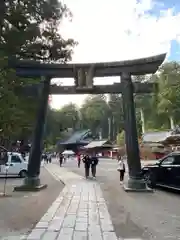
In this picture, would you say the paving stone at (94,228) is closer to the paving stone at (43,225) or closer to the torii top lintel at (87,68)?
the paving stone at (43,225)

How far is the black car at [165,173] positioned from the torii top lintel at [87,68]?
173 inches

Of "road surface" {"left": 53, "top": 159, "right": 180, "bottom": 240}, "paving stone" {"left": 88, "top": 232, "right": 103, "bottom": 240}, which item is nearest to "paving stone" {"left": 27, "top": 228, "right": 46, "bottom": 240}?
"paving stone" {"left": 88, "top": 232, "right": 103, "bottom": 240}

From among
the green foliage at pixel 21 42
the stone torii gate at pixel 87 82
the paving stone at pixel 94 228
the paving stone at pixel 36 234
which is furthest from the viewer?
the stone torii gate at pixel 87 82

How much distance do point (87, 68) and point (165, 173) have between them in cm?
626

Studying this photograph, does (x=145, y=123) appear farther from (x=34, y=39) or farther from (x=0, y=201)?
(x=0, y=201)

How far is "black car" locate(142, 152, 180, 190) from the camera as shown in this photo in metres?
16.0

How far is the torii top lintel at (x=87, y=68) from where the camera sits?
17.7 meters

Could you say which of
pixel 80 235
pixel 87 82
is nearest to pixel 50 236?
pixel 80 235

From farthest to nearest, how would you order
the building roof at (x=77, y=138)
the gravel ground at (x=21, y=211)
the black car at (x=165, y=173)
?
the building roof at (x=77, y=138)
the black car at (x=165, y=173)
the gravel ground at (x=21, y=211)

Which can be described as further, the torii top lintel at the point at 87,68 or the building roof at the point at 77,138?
the building roof at the point at 77,138

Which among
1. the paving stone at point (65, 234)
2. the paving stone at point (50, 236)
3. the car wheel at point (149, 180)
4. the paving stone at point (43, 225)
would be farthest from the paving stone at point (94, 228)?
the car wheel at point (149, 180)

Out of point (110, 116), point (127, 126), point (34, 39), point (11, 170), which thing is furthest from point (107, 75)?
point (110, 116)

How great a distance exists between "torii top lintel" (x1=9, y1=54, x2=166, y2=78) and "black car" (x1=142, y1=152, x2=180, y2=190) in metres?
4.40

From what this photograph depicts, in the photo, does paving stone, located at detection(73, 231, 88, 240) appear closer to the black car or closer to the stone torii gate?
the black car
